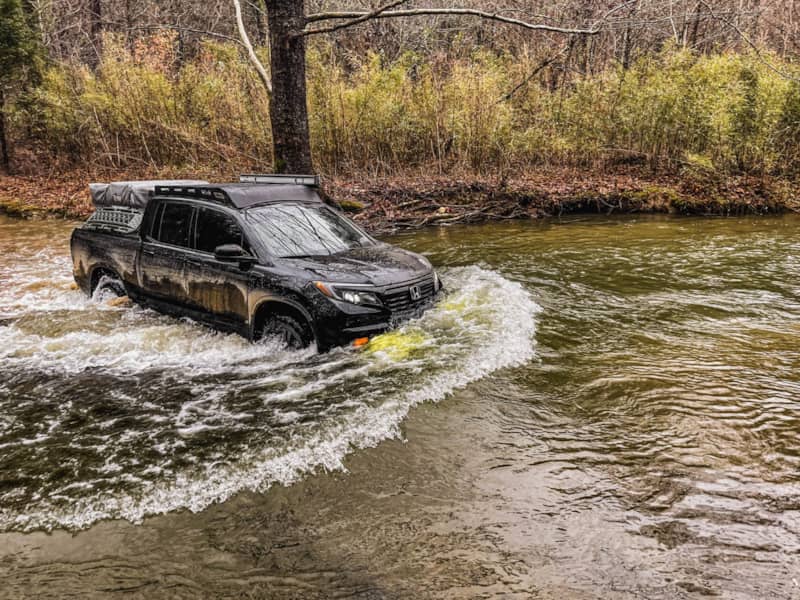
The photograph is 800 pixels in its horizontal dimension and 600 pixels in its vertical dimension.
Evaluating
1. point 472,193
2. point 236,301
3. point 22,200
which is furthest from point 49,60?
point 236,301

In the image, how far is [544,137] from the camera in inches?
637

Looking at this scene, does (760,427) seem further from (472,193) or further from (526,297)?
(472,193)

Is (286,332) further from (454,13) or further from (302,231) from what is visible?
(454,13)

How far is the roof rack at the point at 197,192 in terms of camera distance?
6238mm

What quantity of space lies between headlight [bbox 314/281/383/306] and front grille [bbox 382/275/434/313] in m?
0.12

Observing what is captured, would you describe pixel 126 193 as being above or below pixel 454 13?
below

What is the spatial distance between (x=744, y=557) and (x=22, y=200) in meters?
18.5

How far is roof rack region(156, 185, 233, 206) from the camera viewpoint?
20.5ft

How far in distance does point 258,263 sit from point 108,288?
307 centimetres

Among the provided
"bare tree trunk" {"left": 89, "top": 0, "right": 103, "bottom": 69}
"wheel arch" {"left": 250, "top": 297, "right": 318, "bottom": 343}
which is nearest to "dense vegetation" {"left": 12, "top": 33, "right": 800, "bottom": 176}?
"bare tree trunk" {"left": 89, "top": 0, "right": 103, "bottom": 69}

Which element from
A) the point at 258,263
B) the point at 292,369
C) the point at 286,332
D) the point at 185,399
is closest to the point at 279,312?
the point at 286,332

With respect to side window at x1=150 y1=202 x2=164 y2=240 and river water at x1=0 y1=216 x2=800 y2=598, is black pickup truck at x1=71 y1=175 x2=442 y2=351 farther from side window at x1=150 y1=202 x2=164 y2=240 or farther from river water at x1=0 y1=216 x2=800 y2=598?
river water at x1=0 y1=216 x2=800 y2=598

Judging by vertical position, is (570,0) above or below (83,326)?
above

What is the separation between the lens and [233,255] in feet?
18.9
